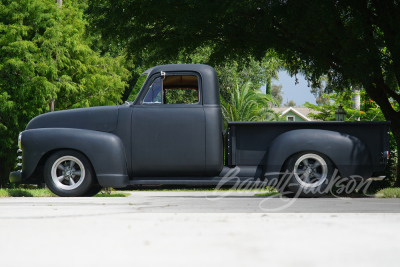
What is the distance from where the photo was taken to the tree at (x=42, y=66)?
23.5 meters

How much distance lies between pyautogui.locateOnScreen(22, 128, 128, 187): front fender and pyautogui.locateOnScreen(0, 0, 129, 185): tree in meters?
15.4

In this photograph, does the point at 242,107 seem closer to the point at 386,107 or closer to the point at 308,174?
the point at 386,107

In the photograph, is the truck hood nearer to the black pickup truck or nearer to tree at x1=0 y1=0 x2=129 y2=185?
the black pickup truck

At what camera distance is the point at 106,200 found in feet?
24.3

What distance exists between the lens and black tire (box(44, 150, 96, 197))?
8.08 meters

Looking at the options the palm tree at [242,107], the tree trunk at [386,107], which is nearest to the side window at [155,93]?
the tree trunk at [386,107]

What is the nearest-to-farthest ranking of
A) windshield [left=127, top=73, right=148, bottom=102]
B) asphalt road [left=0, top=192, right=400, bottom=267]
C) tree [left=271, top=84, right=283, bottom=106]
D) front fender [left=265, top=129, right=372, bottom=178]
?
asphalt road [left=0, top=192, right=400, bottom=267] → front fender [left=265, top=129, right=372, bottom=178] → windshield [left=127, top=73, right=148, bottom=102] → tree [left=271, top=84, right=283, bottom=106]

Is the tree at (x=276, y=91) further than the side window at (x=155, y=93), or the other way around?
the tree at (x=276, y=91)

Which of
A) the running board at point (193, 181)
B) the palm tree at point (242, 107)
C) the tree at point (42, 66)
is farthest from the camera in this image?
the palm tree at point (242, 107)

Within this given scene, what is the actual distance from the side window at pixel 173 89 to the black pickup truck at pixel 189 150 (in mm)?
146

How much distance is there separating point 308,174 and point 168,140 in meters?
2.13

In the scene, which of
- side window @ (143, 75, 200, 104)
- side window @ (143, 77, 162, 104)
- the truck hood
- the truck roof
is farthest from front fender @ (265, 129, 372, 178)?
the truck hood

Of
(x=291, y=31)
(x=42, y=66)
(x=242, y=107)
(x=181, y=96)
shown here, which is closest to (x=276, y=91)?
(x=242, y=107)

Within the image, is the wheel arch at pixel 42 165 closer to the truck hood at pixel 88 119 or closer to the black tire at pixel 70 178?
the black tire at pixel 70 178
